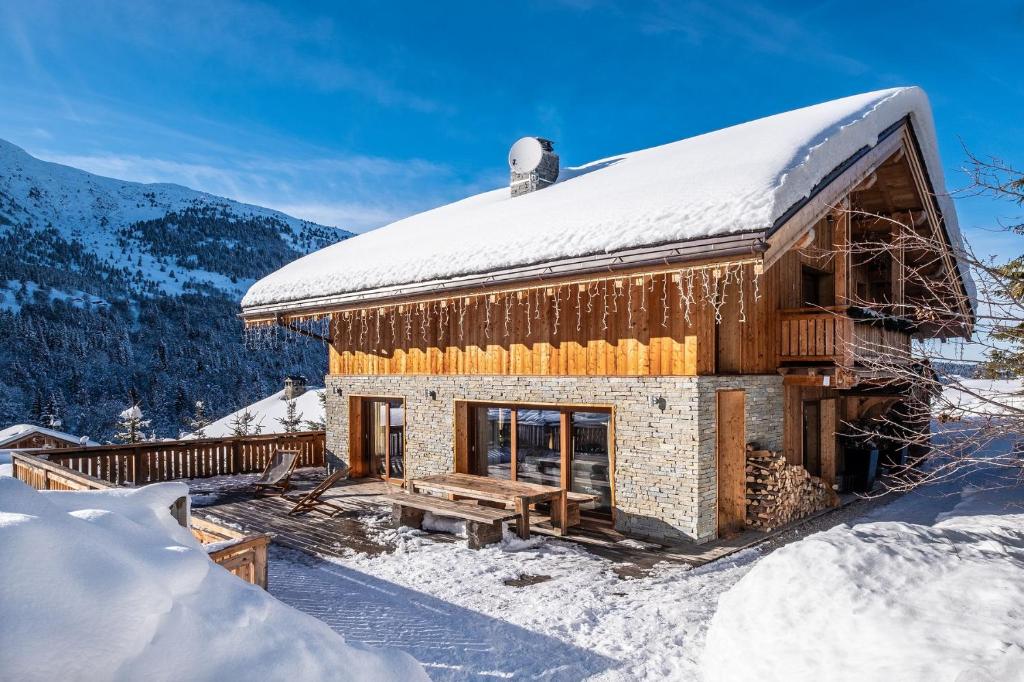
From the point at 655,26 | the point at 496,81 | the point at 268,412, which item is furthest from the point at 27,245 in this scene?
the point at 655,26

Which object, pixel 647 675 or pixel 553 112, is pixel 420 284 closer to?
pixel 647 675

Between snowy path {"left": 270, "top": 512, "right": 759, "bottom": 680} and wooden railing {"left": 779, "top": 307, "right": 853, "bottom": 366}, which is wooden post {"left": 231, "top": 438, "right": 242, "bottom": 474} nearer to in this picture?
snowy path {"left": 270, "top": 512, "right": 759, "bottom": 680}

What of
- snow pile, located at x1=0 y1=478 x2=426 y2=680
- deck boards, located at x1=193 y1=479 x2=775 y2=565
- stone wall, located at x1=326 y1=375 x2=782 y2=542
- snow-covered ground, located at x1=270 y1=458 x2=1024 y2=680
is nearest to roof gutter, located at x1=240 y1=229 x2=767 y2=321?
stone wall, located at x1=326 y1=375 x2=782 y2=542

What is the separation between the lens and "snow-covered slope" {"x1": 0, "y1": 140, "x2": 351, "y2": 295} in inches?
2970

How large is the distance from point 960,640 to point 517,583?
4136 mm

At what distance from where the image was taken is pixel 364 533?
911 centimetres

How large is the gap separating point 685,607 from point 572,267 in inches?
177

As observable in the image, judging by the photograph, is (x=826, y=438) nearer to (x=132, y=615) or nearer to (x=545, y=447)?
(x=545, y=447)

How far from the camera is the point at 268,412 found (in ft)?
90.1

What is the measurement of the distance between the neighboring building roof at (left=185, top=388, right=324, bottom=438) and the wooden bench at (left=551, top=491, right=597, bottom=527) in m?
18.2

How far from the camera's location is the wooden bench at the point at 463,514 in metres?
8.17

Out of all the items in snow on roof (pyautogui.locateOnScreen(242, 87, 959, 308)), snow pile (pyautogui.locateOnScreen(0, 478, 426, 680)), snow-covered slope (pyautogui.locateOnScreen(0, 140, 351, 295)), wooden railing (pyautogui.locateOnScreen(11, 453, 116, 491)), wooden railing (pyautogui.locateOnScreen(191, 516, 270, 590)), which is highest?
snow-covered slope (pyautogui.locateOnScreen(0, 140, 351, 295))

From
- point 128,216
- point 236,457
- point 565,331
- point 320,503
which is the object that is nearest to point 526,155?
point 565,331

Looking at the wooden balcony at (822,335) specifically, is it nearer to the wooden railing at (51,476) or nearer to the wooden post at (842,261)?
the wooden post at (842,261)
